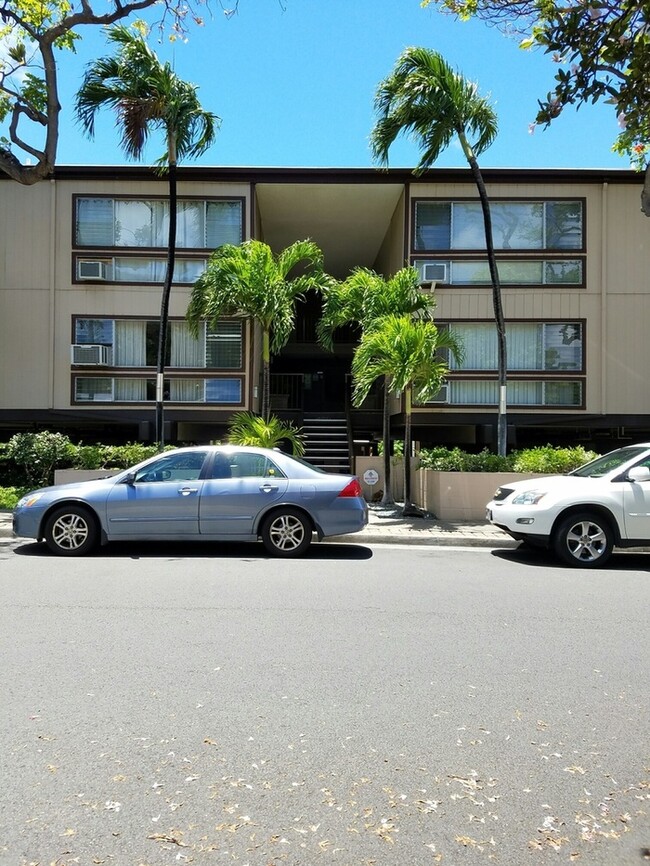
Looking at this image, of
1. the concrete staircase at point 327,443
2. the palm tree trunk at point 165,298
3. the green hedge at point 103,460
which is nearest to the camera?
the green hedge at point 103,460

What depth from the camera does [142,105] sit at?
525 inches

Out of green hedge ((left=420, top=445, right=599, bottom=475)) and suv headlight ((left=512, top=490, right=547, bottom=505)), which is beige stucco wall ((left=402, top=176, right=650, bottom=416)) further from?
suv headlight ((left=512, top=490, right=547, bottom=505))

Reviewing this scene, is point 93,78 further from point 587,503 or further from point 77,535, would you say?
point 587,503

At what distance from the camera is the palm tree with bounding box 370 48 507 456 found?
41.2 feet

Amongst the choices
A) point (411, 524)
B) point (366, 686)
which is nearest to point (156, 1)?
point (411, 524)

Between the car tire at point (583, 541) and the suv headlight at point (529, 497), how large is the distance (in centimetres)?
42

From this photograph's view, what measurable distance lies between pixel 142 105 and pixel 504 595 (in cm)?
1160

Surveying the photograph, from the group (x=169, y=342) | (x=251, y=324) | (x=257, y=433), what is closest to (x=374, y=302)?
(x=257, y=433)

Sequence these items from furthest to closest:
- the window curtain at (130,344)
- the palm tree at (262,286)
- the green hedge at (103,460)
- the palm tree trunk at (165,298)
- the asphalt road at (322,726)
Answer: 1. the window curtain at (130,344)
2. the palm tree trunk at (165,298)
3. the palm tree at (262,286)
4. the green hedge at (103,460)
5. the asphalt road at (322,726)

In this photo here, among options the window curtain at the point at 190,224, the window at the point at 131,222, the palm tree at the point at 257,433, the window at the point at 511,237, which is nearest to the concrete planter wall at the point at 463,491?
the palm tree at the point at 257,433

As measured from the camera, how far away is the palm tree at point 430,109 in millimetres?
12570

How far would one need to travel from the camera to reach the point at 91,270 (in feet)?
54.9

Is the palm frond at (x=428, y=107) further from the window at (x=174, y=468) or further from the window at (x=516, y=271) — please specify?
the window at (x=174, y=468)

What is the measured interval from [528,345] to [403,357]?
251 inches
